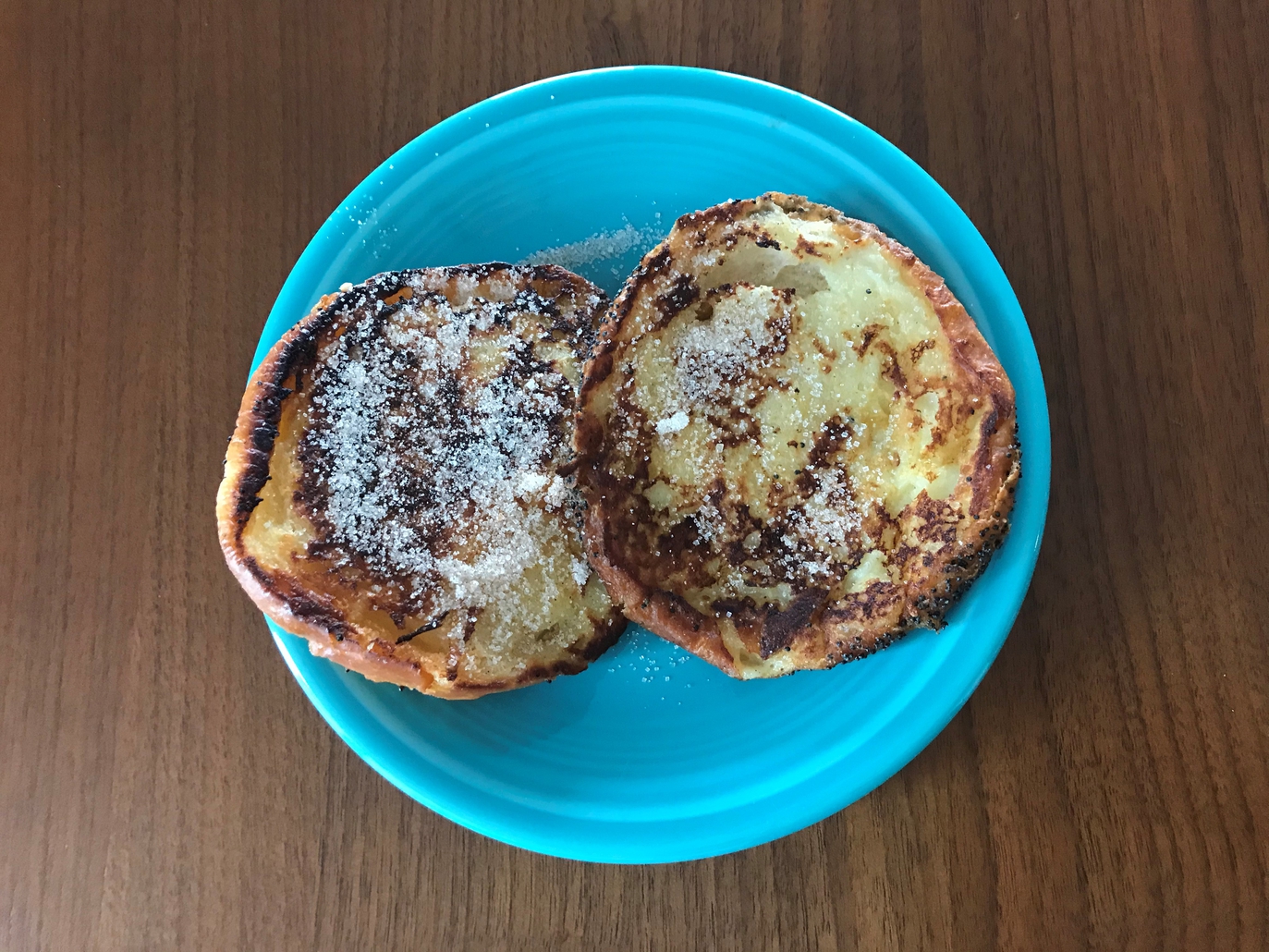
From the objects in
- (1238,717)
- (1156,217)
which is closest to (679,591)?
(1238,717)

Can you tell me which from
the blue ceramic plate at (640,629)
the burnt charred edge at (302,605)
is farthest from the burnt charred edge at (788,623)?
the burnt charred edge at (302,605)

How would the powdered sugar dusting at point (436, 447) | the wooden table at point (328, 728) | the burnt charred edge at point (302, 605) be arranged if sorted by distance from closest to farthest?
the burnt charred edge at point (302, 605) < the powdered sugar dusting at point (436, 447) < the wooden table at point (328, 728)

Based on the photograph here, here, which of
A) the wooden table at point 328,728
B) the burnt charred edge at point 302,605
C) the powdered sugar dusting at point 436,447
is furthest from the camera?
the wooden table at point 328,728

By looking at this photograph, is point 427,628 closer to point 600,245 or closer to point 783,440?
point 783,440

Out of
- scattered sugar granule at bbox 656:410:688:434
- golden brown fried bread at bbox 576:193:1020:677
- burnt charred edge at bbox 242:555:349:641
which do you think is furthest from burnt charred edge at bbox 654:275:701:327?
burnt charred edge at bbox 242:555:349:641

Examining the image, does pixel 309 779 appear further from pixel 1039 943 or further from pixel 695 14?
pixel 695 14

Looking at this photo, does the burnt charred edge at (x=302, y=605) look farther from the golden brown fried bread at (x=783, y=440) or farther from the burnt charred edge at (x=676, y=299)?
the burnt charred edge at (x=676, y=299)
